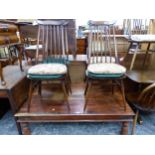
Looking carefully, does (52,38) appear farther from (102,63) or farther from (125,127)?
(125,127)

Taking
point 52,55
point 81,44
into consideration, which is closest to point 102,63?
point 52,55

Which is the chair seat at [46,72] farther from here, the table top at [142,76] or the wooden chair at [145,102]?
the table top at [142,76]

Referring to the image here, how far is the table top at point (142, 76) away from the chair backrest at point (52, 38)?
2.88ft

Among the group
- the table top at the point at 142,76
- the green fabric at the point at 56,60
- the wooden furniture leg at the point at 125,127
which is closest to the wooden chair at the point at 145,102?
the wooden furniture leg at the point at 125,127

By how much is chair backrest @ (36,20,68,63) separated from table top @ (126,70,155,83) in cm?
88

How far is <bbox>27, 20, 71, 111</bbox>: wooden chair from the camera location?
1.46 m

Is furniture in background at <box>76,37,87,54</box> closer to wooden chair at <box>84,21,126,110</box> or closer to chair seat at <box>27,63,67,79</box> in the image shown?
wooden chair at <box>84,21,126,110</box>

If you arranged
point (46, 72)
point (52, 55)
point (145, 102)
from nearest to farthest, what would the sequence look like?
point (46, 72)
point (145, 102)
point (52, 55)

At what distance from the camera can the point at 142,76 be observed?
202cm

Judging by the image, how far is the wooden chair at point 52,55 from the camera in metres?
1.46

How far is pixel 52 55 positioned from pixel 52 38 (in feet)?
0.69

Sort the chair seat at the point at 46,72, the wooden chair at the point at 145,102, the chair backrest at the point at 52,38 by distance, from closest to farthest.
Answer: the chair seat at the point at 46,72 → the wooden chair at the point at 145,102 → the chair backrest at the point at 52,38

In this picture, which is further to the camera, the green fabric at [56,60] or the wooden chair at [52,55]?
the green fabric at [56,60]
